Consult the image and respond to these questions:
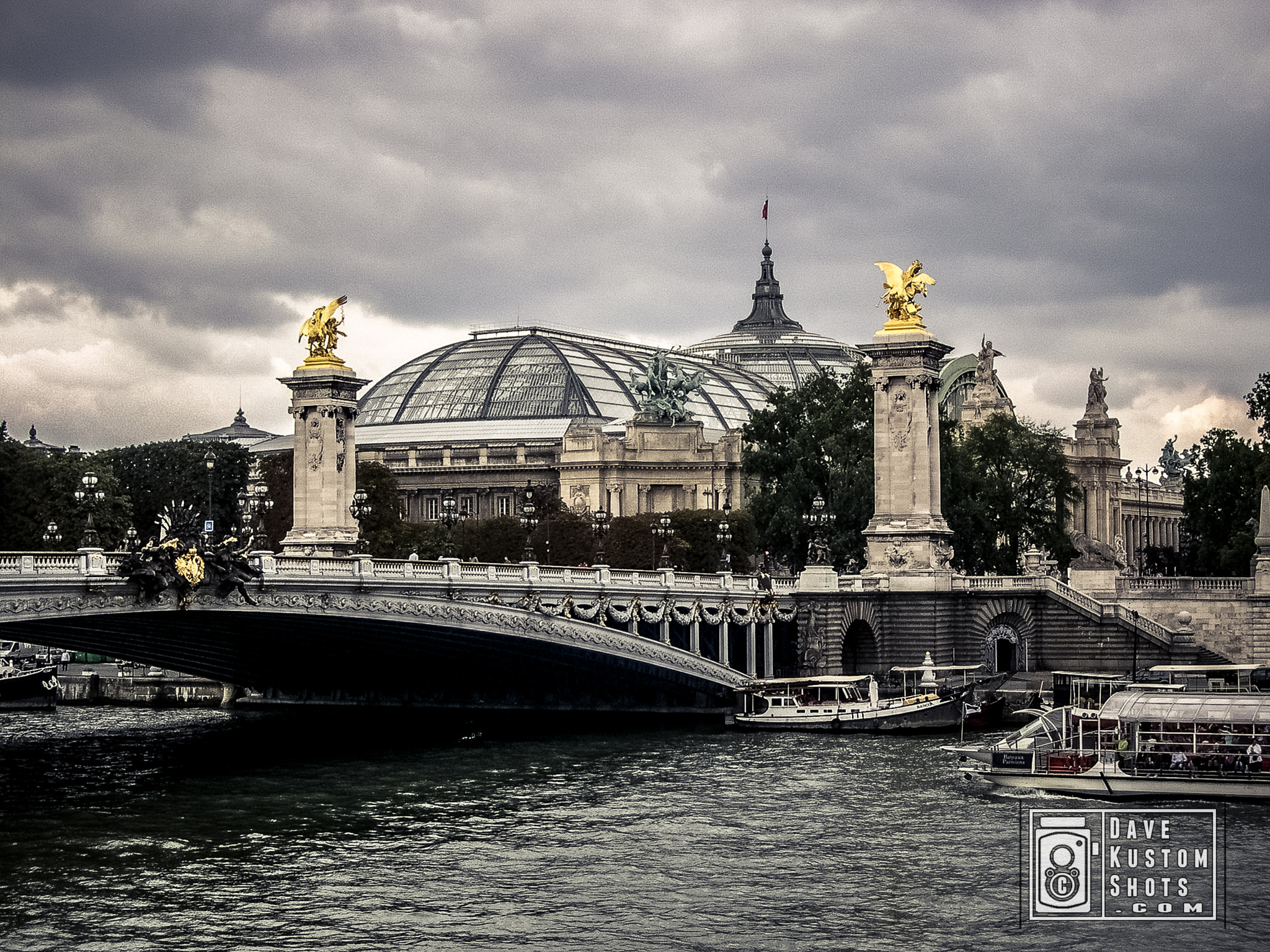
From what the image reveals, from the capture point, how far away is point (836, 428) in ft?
309

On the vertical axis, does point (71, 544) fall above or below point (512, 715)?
above

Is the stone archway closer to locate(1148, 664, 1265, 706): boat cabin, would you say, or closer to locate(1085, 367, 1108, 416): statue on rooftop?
locate(1148, 664, 1265, 706): boat cabin

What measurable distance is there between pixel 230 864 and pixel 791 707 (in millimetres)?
29853

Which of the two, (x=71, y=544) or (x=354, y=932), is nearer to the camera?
(x=354, y=932)

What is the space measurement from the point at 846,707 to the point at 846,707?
0.06 meters

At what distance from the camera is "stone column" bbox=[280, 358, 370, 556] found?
8581cm

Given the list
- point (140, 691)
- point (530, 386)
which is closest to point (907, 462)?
point (140, 691)

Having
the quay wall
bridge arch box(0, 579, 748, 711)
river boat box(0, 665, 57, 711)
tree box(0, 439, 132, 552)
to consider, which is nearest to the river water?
bridge arch box(0, 579, 748, 711)

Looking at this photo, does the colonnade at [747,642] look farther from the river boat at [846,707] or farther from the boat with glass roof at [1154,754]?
the boat with glass roof at [1154,754]

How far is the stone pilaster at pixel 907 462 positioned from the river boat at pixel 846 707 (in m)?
7.27

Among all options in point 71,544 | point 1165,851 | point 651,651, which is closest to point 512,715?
point 651,651

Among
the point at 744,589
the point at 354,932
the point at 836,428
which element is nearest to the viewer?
the point at 354,932

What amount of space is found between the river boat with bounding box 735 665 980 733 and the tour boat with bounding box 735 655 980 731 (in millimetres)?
21

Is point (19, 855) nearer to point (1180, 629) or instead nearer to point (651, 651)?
point (651, 651)
